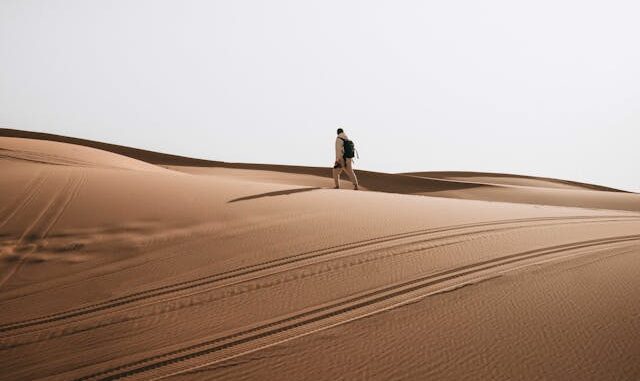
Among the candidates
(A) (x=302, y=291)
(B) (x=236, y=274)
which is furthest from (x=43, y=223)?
(A) (x=302, y=291)

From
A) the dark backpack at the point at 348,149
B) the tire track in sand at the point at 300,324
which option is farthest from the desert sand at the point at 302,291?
the dark backpack at the point at 348,149

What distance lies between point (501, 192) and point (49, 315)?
1870 centimetres

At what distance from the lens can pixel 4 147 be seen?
11008 millimetres

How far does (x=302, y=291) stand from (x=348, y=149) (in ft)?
25.0

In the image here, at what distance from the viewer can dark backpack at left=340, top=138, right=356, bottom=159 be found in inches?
430

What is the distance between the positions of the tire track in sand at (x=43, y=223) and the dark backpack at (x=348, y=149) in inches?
225

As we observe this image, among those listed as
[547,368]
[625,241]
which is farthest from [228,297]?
[625,241]

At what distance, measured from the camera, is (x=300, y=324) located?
301 centimetres

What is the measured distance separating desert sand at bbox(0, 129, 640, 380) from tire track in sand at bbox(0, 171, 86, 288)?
0.03 m

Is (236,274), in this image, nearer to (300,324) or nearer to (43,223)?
(300,324)

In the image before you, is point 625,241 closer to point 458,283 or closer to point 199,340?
point 458,283

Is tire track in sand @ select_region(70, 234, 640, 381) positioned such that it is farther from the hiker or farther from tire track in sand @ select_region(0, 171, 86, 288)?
the hiker

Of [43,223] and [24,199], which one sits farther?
[24,199]

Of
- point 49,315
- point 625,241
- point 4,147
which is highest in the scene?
point 4,147
